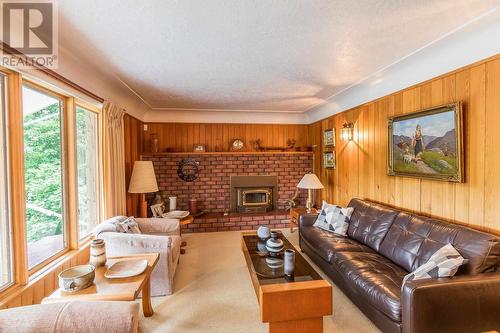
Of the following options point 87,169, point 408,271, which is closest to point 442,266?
point 408,271

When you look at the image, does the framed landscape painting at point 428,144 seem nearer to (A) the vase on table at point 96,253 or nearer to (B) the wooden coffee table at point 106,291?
(B) the wooden coffee table at point 106,291

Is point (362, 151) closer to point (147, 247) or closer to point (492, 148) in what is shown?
point (492, 148)

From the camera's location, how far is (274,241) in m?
2.69

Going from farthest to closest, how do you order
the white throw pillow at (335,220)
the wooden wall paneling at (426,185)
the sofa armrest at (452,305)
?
the white throw pillow at (335,220) < the wooden wall paneling at (426,185) < the sofa armrest at (452,305)

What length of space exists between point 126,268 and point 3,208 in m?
0.94

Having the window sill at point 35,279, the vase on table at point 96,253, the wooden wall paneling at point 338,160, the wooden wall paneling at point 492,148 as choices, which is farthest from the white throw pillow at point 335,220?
the window sill at point 35,279

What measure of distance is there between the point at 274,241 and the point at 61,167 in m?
2.33

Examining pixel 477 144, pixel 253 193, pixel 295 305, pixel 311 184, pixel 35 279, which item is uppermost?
pixel 477 144

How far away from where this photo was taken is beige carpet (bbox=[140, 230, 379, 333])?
209 centimetres

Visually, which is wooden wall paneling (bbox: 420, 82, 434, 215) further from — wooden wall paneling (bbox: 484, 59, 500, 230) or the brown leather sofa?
wooden wall paneling (bbox: 484, 59, 500, 230)

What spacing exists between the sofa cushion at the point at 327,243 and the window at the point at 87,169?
109 inches

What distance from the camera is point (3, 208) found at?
5.72ft

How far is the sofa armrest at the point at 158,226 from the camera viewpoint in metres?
3.33

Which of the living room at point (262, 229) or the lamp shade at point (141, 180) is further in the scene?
the lamp shade at point (141, 180)
